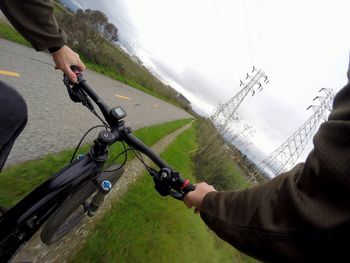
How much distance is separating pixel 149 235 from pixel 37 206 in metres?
2.67

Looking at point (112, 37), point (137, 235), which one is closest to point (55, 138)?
point (137, 235)

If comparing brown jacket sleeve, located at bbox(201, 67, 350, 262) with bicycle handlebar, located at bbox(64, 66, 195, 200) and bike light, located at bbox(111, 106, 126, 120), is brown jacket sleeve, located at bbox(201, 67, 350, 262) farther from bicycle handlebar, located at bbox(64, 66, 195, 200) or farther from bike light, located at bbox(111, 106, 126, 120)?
bike light, located at bbox(111, 106, 126, 120)

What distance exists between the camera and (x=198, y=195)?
153cm

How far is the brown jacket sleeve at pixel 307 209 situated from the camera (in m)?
0.90

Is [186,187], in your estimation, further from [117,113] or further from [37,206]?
[37,206]

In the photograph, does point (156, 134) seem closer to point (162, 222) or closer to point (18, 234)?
point (162, 222)

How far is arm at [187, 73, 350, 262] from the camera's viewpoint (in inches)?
35.6

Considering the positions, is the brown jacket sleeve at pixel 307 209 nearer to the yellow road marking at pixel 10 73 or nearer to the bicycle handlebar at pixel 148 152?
the bicycle handlebar at pixel 148 152

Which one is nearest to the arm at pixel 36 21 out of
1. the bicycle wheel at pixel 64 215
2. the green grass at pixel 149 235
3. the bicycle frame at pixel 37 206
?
the bicycle frame at pixel 37 206

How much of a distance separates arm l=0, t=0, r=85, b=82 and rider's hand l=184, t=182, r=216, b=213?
1328 mm

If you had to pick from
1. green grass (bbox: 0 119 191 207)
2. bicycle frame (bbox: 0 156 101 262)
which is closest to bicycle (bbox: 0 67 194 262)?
bicycle frame (bbox: 0 156 101 262)

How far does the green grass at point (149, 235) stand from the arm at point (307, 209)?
2156 millimetres

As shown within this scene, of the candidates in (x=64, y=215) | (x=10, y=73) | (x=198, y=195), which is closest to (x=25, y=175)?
(x=64, y=215)

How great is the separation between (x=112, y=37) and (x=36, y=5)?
34.7 m
